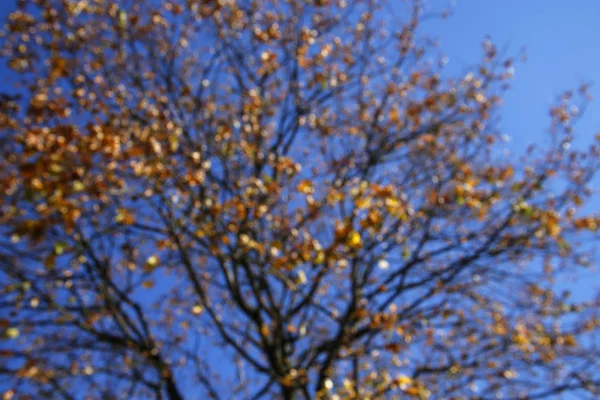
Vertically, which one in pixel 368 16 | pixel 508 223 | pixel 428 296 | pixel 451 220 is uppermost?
pixel 368 16

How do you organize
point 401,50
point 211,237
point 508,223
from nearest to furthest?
1. point 211,237
2. point 508,223
3. point 401,50

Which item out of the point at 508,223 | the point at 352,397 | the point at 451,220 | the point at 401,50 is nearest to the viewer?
the point at 352,397

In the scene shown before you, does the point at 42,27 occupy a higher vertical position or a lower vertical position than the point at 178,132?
higher

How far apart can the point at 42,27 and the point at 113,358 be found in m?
4.38

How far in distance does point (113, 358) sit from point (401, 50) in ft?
18.8

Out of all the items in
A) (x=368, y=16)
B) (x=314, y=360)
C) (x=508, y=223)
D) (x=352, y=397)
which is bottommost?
(x=352, y=397)

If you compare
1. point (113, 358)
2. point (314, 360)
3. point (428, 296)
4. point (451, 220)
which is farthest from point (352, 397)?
point (113, 358)

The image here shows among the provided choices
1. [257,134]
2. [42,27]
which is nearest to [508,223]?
[257,134]

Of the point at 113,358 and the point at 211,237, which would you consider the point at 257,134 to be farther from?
the point at 113,358

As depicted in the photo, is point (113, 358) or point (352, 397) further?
point (113, 358)

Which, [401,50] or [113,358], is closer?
[113,358]

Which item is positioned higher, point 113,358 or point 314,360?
point 113,358

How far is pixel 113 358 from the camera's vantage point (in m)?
5.89

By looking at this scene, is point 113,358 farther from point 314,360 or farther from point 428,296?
point 428,296
